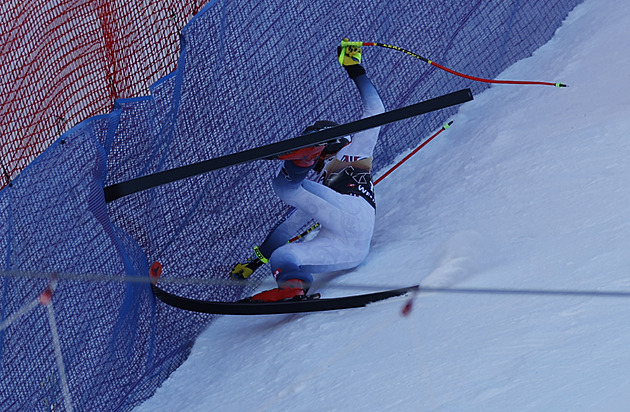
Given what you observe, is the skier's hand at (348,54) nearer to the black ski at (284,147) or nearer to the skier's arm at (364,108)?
the skier's arm at (364,108)

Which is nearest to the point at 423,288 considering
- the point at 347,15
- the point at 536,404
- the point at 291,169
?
the point at 291,169

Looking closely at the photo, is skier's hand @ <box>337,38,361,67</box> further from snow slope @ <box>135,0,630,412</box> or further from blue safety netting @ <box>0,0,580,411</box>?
snow slope @ <box>135,0,630,412</box>

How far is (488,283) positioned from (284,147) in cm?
53

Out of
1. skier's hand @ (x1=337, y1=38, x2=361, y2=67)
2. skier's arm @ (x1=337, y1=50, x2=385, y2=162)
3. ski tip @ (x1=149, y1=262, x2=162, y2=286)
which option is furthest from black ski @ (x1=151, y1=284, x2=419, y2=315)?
skier's hand @ (x1=337, y1=38, x2=361, y2=67)

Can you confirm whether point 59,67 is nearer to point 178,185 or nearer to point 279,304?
point 178,185

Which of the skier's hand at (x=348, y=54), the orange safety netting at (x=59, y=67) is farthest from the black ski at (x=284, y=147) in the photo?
the skier's hand at (x=348, y=54)

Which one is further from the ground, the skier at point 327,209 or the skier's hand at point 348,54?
the skier's hand at point 348,54

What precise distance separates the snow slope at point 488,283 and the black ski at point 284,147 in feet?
1.37

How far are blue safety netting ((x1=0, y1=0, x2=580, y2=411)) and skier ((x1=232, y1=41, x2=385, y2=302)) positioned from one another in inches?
8.1

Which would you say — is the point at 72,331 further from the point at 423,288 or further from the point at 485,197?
the point at 485,197

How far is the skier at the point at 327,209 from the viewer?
2455mm

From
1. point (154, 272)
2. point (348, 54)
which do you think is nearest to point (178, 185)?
point (154, 272)

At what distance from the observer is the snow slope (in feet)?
6.06

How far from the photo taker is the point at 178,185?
2662mm
